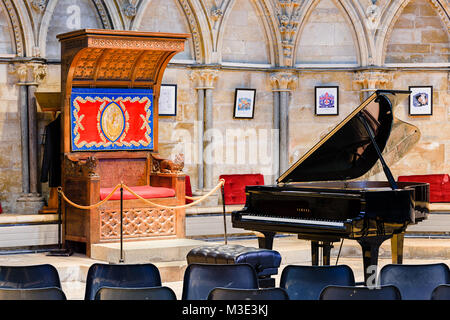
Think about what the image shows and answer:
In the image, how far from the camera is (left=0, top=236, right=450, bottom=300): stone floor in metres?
7.70

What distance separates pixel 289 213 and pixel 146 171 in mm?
3035

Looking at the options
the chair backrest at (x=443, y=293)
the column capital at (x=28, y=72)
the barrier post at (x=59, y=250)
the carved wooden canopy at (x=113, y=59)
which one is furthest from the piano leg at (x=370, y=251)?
the column capital at (x=28, y=72)

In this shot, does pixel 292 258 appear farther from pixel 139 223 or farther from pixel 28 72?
pixel 28 72

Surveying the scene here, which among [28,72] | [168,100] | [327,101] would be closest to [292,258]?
[168,100]

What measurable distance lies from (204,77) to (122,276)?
6902 millimetres

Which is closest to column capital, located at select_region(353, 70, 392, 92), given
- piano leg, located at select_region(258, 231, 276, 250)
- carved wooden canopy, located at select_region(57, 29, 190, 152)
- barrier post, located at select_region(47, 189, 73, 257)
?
carved wooden canopy, located at select_region(57, 29, 190, 152)

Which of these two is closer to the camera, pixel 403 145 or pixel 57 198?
pixel 403 145

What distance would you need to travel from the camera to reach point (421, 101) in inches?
463

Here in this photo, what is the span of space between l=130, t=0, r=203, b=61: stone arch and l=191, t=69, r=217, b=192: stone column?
34cm

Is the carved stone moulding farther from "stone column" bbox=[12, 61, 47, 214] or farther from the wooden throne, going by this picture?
"stone column" bbox=[12, 61, 47, 214]

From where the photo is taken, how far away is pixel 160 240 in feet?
28.1
